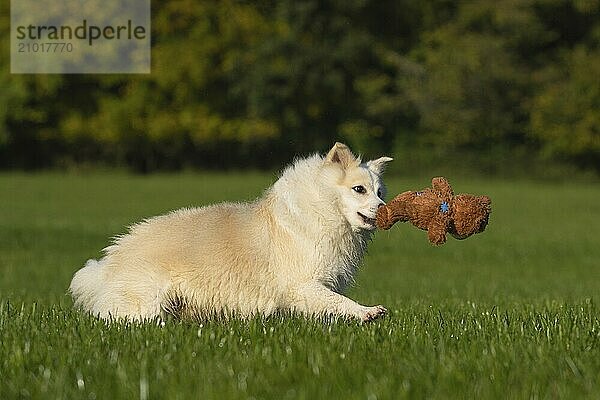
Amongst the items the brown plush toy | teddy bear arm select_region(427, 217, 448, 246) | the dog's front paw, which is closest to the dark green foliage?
the brown plush toy

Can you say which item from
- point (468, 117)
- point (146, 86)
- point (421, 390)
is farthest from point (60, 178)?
point (421, 390)

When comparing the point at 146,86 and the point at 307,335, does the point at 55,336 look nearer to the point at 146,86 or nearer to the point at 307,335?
the point at 307,335

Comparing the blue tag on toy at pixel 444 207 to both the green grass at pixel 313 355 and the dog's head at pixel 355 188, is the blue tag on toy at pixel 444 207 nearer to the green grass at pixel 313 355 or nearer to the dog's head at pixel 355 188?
the dog's head at pixel 355 188

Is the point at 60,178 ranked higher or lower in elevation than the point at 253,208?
lower

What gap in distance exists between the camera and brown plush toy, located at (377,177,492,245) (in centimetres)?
821

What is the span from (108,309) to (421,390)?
351cm

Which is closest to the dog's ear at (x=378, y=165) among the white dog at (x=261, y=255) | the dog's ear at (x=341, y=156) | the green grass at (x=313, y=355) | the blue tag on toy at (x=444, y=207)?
the white dog at (x=261, y=255)

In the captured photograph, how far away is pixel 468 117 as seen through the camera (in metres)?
54.8

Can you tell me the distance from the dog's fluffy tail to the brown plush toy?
2.16 meters

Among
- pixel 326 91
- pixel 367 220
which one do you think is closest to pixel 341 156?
pixel 367 220

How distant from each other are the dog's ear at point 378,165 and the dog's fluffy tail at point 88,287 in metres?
2.16

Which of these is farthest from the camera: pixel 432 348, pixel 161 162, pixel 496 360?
pixel 161 162

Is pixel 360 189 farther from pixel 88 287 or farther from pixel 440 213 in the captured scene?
pixel 88 287

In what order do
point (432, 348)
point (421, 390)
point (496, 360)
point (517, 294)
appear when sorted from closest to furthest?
point (421, 390) → point (496, 360) → point (432, 348) → point (517, 294)
